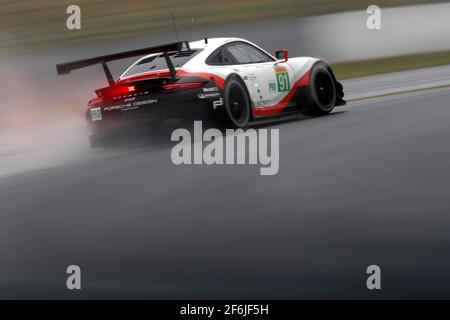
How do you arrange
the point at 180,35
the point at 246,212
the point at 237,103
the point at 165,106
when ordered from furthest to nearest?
the point at 180,35 → the point at 237,103 → the point at 165,106 → the point at 246,212

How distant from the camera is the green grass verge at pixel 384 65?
70.2 feet

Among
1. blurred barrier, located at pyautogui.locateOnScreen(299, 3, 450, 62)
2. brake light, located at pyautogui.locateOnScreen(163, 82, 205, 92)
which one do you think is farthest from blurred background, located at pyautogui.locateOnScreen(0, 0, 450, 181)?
brake light, located at pyautogui.locateOnScreen(163, 82, 205, 92)

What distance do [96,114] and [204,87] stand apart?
121 centimetres

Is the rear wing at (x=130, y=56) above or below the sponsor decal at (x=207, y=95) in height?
above

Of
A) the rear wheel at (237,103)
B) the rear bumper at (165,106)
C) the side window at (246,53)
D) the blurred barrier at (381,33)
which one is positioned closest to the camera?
the rear bumper at (165,106)

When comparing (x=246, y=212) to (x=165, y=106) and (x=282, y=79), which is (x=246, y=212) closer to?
(x=165, y=106)

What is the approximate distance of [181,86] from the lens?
10859mm

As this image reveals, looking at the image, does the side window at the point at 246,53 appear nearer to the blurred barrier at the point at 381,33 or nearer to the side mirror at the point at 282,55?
the side mirror at the point at 282,55

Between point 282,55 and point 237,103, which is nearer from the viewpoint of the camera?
point 237,103

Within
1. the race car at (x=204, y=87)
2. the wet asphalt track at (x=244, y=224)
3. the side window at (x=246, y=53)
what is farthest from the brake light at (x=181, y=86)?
the side window at (x=246, y=53)

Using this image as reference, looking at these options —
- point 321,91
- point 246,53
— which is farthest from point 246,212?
point 321,91

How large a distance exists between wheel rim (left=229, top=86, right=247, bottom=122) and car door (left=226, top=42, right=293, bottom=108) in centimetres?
21

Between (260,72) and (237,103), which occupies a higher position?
(260,72)

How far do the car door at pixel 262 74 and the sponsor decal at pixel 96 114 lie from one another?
65.5 inches
